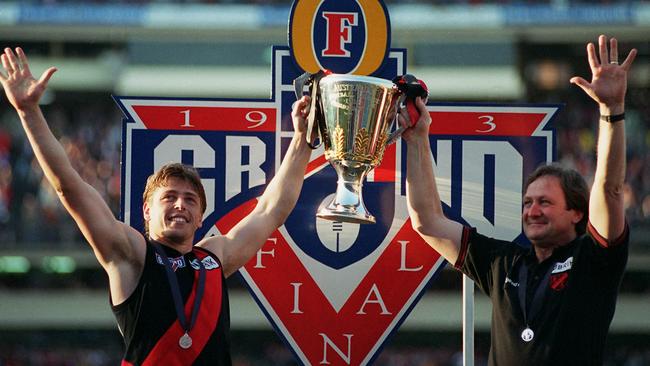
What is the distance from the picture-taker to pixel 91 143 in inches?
766

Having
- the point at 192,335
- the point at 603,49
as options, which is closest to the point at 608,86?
the point at 603,49

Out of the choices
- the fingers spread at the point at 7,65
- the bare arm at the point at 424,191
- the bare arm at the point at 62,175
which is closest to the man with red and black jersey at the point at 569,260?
the bare arm at the point at 424,191

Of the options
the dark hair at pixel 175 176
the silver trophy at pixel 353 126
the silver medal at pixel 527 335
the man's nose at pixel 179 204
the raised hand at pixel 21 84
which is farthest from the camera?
the silver trophy at pixel 353 126

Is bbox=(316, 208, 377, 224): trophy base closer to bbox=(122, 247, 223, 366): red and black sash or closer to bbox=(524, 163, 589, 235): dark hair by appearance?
bbox=(122, 247, 223, 366): red and black sash

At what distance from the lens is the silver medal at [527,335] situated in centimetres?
431

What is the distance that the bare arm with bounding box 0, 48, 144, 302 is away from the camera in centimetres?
406

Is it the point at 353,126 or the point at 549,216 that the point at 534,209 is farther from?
the point at 353,126

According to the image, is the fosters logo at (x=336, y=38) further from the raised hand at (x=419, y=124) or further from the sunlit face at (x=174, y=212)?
the sunlit face at (x=174, y=212)

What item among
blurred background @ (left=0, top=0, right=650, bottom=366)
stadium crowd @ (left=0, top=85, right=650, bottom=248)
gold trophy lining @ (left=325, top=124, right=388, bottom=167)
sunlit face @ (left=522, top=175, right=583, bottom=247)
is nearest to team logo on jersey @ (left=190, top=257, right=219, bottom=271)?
gold trophy lining @ (left=325, top=124, right=388, bottom=167)

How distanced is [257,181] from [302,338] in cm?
74

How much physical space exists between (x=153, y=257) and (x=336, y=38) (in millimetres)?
1611

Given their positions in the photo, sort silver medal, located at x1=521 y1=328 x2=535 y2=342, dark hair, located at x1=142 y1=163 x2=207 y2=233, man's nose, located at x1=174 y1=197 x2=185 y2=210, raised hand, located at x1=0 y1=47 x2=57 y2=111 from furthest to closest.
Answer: dark hair, located at x1=142 y1=163 x2=207 y2=233 < man's nose, located at x1=174 y1=197 x2=185 y2=210 < silver medal, located at x1=521 y1=328 x2=535 y2=342 < raised hand, located at x1=0 y1=47 x2=57 y2=111

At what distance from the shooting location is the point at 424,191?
4.92m

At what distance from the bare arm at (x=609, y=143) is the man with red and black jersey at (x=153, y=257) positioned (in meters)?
1.41
